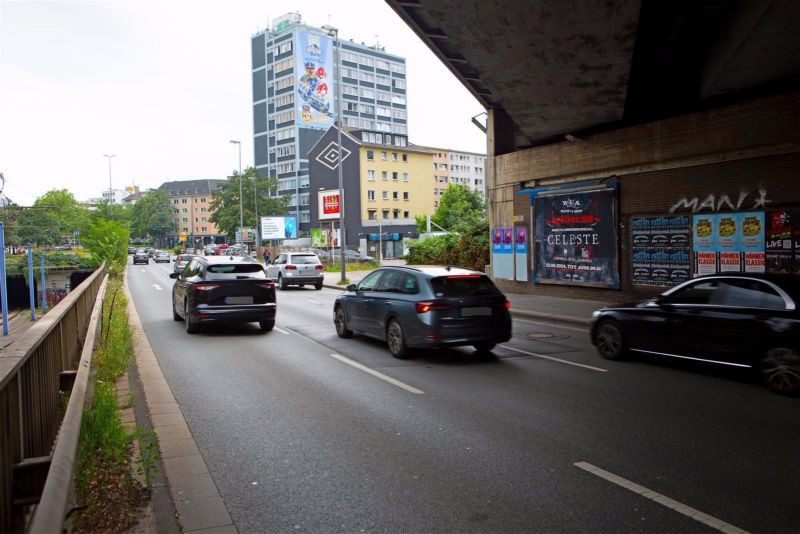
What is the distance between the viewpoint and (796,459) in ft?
16.5

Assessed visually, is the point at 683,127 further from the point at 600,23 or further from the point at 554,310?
the point at 600,23

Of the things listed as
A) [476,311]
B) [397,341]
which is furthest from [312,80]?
[476,311]

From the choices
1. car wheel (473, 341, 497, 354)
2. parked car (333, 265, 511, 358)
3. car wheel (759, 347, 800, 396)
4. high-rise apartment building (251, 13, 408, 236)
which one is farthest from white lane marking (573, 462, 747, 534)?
high-rise apartment building (251, 13, 408, 236)

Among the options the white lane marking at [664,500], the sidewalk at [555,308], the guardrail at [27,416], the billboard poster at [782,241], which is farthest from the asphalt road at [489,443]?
the billboard poster at [782,241]

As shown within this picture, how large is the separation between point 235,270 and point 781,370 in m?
9.92

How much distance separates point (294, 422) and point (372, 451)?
124 cm

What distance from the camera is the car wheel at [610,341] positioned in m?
9.51

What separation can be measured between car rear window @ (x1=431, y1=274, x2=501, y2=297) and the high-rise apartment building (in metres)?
84.8

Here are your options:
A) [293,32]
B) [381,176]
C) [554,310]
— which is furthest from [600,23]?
[293,32]

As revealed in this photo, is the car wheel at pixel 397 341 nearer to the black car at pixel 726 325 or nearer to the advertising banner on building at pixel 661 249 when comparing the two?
the black car at pixel 726 325

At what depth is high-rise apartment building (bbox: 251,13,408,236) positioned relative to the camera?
335 feet

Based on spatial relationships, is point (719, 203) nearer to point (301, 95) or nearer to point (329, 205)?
point (329, 205)

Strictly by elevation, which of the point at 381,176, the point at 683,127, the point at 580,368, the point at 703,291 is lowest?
the point at 580,368

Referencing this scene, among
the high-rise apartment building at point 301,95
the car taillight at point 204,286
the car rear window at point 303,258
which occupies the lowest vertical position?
the car taillight at point 204,286
